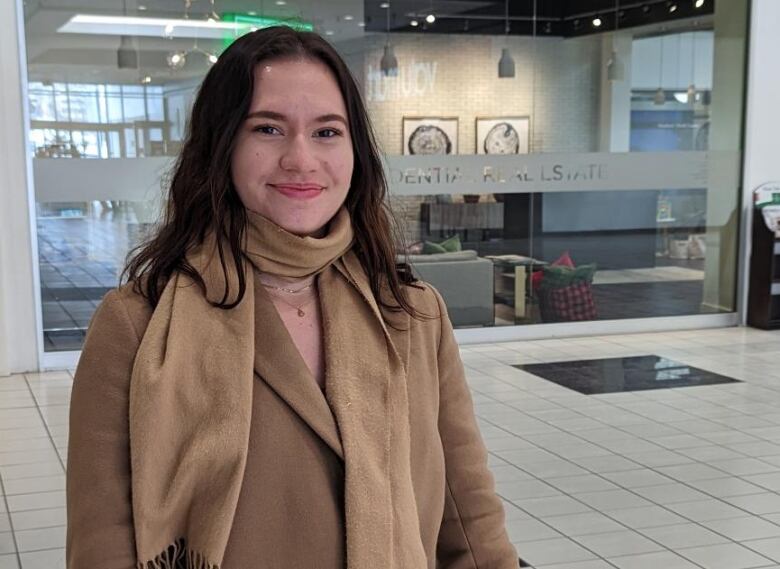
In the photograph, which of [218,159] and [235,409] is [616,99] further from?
[235,409]

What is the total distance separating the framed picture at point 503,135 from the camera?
311 inches

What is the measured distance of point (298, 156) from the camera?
1285 mm

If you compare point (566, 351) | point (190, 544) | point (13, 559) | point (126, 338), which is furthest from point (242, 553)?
point (566, 351)

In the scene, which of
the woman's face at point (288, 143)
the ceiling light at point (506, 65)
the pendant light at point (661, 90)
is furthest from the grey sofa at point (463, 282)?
the woman's face at point (288, 143)

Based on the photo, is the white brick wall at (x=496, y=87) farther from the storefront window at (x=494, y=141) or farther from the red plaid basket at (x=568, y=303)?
the red plaid basket at (x=568, y=303)

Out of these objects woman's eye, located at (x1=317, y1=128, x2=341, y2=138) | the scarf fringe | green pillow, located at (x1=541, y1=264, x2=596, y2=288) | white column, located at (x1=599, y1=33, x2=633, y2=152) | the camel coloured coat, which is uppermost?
white column, located at (x1=599, y1=33, x2=633, y2=152)

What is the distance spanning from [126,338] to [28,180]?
6.05m

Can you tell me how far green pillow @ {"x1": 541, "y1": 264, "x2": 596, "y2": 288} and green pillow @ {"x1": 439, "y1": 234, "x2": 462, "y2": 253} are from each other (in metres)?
0.82

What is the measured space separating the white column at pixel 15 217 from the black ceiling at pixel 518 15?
8.42ft

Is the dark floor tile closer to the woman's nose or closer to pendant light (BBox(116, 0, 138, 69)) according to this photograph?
pendant light (BBox(116, 0, 138, 69))

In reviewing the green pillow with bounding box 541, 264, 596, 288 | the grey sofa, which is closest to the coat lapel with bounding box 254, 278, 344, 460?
the grey sofa

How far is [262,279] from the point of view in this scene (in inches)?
52.9

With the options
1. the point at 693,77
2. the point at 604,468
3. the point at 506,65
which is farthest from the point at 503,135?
the point at 604,468

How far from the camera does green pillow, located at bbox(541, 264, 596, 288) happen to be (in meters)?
8.30
